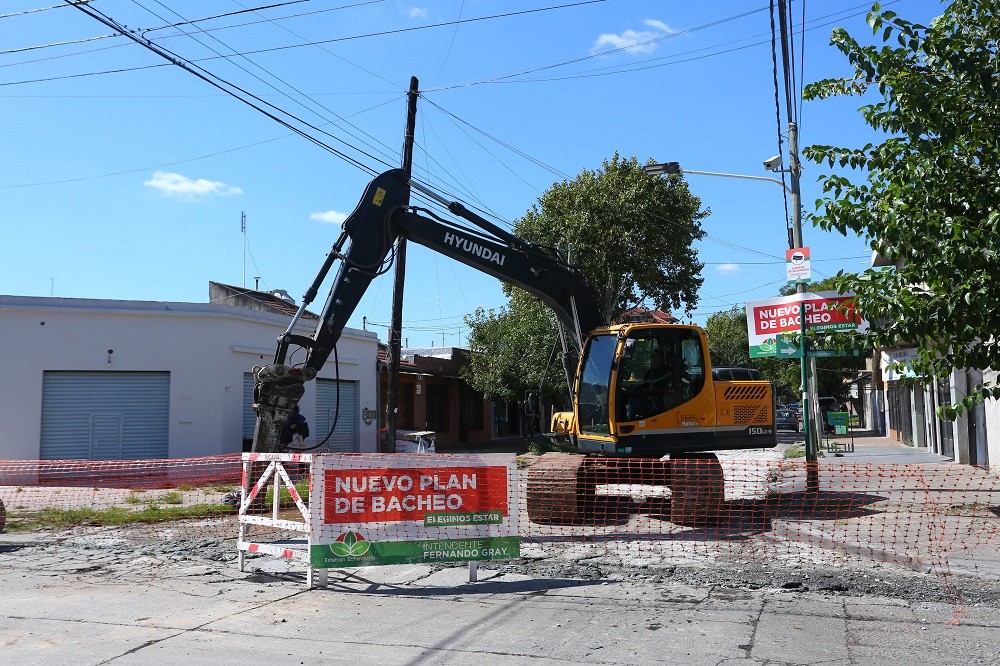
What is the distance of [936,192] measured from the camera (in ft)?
24.0

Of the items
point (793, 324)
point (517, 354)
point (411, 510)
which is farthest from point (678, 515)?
point (517, 354)

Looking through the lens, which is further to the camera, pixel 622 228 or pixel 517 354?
pixel 517 354

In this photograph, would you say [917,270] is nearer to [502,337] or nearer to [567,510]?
[567,510]

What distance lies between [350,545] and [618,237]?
78.3ft

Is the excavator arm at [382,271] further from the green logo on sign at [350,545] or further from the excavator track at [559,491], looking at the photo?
the green logo on sign at [350,545]

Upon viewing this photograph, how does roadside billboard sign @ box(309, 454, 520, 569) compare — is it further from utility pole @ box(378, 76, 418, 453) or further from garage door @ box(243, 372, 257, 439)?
garage door @ box(243, 372, 257, 439)

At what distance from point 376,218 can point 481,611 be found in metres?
6.71

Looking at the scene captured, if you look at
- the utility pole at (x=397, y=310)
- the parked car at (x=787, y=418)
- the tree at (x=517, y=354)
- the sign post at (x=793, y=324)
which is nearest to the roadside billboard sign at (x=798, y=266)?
the sign post at (x=793, y=324)

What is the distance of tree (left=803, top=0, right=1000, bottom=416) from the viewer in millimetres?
7078

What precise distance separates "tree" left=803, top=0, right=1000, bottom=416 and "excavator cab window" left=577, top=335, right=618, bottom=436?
501 centimetres

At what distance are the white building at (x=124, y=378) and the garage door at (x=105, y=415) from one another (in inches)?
0.9

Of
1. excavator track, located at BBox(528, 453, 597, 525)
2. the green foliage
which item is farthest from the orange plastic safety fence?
the green foliage

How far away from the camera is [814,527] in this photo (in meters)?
12.1

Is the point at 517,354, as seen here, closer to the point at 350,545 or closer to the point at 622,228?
the point at 622,228
